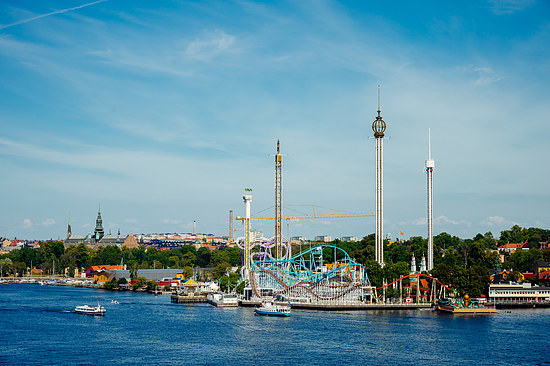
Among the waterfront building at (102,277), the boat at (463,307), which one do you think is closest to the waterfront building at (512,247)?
the boat at (463,307)

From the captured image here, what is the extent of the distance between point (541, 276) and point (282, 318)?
174 ft

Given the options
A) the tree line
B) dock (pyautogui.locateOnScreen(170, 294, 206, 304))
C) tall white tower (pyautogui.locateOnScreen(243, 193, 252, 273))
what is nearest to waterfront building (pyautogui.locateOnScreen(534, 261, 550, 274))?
the tree line

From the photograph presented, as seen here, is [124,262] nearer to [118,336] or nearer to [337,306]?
[337,306]

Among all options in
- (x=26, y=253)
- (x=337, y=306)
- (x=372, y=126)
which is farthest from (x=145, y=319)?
(x=26, y=253)

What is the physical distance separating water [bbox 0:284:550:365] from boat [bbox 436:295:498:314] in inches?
85.6

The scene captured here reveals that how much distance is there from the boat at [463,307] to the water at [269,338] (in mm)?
2175

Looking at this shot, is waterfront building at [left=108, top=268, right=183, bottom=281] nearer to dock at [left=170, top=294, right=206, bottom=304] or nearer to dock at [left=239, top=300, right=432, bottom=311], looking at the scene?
dock at [left=170, top=294, right=206, bottom=304]

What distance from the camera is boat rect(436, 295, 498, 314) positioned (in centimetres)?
7975

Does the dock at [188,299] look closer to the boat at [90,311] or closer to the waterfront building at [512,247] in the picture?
the boat at [90,311]

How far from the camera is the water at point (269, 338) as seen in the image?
48.3m

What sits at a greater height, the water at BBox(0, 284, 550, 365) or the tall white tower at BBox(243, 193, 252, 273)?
the tall white tower at BBox(243, 193, 252, 273)

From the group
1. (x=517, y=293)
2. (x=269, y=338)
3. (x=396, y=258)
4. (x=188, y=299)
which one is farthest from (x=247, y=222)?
(x=269, y=338)

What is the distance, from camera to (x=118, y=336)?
5925cm

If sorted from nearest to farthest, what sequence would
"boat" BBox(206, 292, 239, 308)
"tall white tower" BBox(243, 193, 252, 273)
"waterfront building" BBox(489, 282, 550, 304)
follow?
"boat" BBox(206, 292, 239, 308), "waterfront building" BBox(489, 282, 550, 304), "tall white tower" BBox(243, 193, 252, 273)
